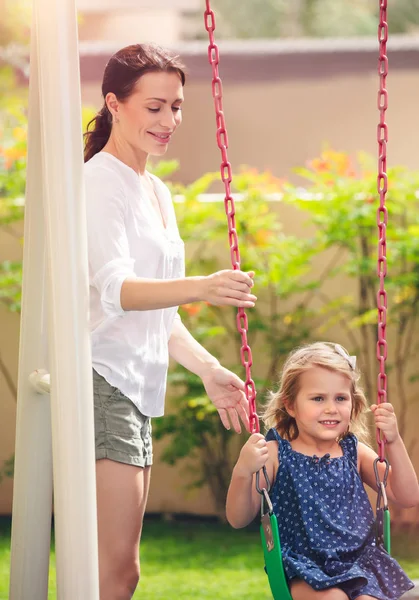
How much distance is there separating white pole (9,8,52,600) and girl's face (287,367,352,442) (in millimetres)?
738

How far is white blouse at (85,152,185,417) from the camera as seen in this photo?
2.63 metres

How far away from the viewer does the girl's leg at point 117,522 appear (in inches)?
106

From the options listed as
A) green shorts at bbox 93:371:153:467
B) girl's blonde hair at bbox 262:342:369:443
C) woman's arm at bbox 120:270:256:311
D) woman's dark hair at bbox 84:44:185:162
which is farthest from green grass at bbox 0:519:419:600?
woman's dark hair at bbox 84:44:185:162

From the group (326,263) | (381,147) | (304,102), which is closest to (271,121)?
(304,102)

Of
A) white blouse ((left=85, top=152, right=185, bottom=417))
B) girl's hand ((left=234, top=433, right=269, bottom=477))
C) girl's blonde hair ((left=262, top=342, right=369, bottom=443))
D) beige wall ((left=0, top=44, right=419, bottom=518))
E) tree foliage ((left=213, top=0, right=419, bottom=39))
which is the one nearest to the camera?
white blouse ((left=85, top=152, right=185, bottom=417))

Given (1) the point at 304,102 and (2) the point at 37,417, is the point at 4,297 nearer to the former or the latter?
(2) the point at 37,417

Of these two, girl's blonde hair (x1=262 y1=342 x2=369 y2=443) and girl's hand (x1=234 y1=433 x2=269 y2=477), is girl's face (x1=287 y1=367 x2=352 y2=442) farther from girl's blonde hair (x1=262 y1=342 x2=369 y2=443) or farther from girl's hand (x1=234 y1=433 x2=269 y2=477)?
girl's hand (x1=234 y1=433 x2=269 y2=477)

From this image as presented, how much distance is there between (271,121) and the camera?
12.8 m

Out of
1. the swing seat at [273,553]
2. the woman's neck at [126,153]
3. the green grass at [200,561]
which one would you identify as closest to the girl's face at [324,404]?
the swing seat at [273,553]

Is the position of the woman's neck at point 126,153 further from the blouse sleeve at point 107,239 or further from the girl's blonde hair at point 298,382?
the girl's blonde hair at point 298,382

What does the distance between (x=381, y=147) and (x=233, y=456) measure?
10.6 feet

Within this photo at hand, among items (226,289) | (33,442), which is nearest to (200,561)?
(33,442)

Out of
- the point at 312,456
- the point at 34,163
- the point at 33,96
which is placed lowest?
the point at 312,456

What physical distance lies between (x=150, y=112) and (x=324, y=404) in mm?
963
